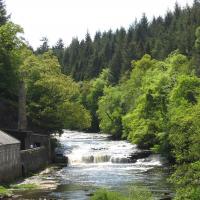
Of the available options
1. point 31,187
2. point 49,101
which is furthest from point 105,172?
point 49,101

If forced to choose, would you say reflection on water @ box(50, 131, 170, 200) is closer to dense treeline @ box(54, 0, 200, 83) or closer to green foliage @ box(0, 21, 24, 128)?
green foliage @ box(0, 21, 24, 128)

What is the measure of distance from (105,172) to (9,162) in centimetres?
1412

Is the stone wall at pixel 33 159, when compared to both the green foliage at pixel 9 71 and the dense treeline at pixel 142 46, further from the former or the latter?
the dense treeline at pixel 142 46

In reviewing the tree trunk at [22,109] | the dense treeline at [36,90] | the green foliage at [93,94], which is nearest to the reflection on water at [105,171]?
the dense treeline at [36,90]

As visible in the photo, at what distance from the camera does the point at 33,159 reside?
189 ft

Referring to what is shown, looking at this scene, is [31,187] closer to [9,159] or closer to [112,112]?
[9,159]

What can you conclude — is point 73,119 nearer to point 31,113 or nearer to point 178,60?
point 31,113

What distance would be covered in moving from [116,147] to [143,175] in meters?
25.0

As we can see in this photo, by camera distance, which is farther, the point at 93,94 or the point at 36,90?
the point at 93,94

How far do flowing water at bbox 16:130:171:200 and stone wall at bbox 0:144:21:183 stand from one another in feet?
13.5

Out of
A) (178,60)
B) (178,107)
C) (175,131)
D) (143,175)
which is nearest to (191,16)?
(178,60)

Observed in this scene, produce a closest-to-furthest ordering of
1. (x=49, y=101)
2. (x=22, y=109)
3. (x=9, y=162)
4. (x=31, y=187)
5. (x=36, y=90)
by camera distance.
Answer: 1. (x=31, y=187)
2. (x=9, y=162)
3. (x=22, y=109)
4. (x=49, y=101)
5. (x=36, y=90)

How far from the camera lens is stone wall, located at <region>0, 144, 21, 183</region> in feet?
147

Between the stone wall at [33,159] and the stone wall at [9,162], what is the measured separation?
2.02 m
